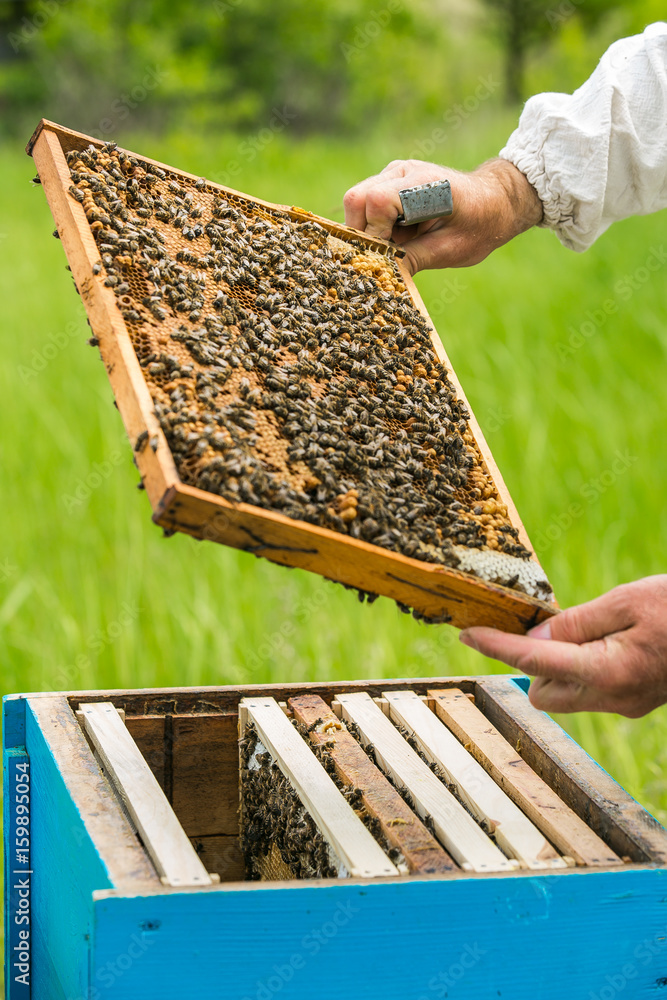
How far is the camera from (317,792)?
2414 millimetres

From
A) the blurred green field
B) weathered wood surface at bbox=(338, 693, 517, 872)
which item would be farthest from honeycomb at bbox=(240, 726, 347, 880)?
the blurred green field

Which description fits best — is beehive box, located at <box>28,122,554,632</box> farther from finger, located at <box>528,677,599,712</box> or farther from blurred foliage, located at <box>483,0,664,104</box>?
blurred foliage, located at <box>483,0,664,104</box>

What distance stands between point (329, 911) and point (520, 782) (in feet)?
2.65

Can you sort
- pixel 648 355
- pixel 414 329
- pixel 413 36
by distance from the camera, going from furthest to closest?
pixel 413 36 < pixel 648 355 < pixel 414 329

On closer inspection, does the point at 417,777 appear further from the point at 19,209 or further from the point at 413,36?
the point at 413,36

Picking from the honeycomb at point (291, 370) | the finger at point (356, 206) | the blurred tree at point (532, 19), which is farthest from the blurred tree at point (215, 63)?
the honeycomb at point (291, 370)

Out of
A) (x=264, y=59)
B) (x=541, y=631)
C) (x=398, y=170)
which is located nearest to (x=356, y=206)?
(x=398, y=170)

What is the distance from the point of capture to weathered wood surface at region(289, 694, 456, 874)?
2.14m

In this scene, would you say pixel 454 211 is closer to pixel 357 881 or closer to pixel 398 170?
pixel 398 170

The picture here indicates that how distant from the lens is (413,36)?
29406mm

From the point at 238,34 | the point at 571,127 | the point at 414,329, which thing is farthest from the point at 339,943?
the point at 238,34

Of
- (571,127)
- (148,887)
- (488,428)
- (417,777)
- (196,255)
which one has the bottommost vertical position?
(148,887)

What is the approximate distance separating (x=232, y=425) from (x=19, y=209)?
52.4ft

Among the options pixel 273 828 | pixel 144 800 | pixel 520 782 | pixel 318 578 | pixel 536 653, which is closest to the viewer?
pixel 536 653
